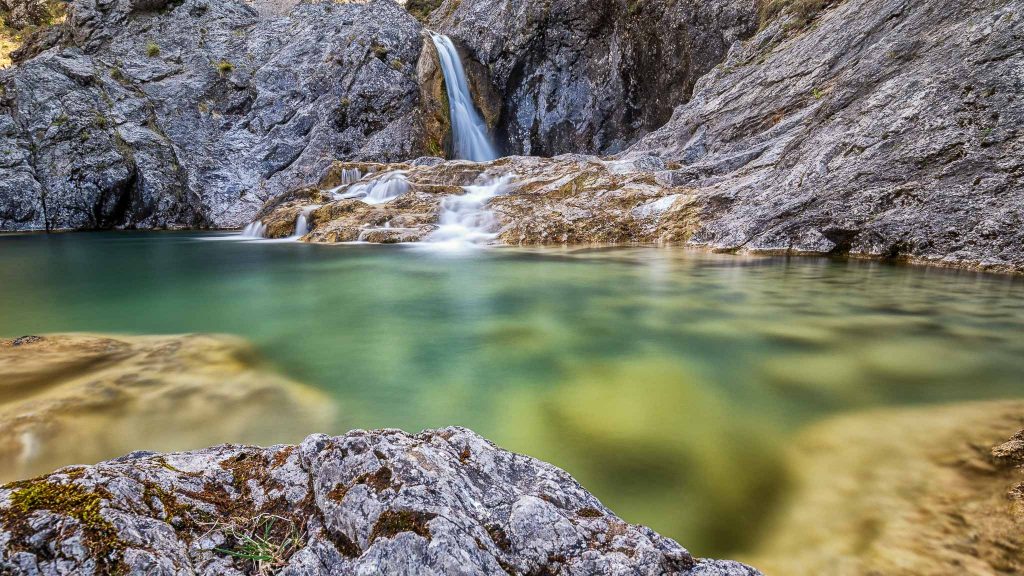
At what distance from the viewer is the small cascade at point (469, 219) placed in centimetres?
1243

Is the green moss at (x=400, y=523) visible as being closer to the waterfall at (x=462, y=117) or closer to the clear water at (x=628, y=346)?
the clear water at (x=628, y=346)

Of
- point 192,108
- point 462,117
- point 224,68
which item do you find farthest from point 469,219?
point 224,68

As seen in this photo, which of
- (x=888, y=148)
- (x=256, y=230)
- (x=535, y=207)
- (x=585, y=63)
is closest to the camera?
(x=888, y=148)

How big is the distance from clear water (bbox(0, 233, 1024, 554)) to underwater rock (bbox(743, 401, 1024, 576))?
0.13 meters

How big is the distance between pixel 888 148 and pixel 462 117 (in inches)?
783

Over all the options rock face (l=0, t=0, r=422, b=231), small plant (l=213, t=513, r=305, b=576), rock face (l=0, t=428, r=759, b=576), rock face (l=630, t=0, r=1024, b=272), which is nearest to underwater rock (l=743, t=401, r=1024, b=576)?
rock face (l=0, t=428, r=759, b=576)

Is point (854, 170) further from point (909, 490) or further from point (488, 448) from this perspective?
point (488, 448)

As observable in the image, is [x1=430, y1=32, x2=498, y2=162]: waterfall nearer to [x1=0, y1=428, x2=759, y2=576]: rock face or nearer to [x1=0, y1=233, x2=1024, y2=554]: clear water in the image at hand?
[x1=0, y1=233, x2=1024, y2=554]: clear water

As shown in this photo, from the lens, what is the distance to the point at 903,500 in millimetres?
1764

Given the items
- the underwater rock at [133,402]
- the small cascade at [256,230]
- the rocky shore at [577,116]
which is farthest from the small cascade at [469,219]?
the underwater rock at [133,402]

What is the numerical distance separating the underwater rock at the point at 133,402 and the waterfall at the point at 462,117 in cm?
2099

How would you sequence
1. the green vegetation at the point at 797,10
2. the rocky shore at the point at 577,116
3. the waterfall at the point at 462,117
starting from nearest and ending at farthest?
the rocky shore at the point at 577,116 → the green vegetation at the point at 797,10 → the waterfall at the point at 462,117

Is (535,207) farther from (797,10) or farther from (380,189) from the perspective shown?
(797,10)

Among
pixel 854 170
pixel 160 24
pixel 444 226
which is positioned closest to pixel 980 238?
pixel 854 170
